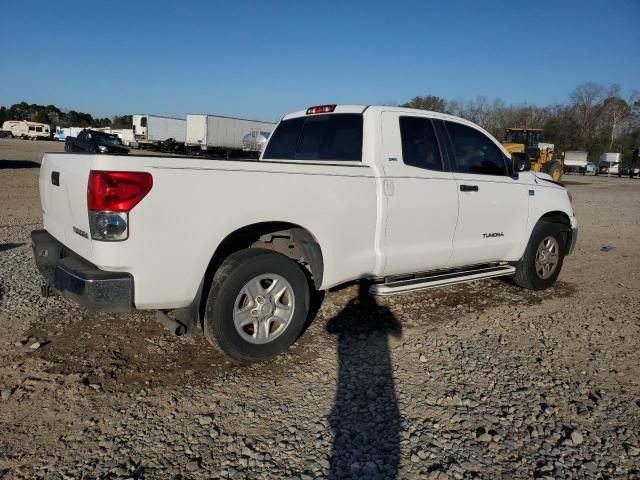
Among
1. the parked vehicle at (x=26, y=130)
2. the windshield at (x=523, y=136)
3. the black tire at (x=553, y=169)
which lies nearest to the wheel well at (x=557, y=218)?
the black tire at (x=553, y=169)

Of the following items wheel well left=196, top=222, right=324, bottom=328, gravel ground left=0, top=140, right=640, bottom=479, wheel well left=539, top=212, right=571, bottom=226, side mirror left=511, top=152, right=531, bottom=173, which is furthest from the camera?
wheel well left=539, top=212, right=571, bottom=226

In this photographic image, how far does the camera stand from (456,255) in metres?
5.02

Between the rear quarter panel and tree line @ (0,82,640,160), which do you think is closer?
the rear quarter panel

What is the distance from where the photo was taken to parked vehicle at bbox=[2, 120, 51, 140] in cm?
7294

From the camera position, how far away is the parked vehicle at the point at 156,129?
47906 millimetres

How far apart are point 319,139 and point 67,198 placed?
2.50 m

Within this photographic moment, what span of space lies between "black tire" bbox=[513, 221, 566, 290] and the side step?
31 cm

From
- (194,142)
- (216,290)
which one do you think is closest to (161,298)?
(216,290)

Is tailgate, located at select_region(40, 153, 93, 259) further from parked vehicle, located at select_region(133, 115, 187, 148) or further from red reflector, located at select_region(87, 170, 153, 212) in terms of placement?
parked vehicle, located at select_region(133, 115, 187, 148)

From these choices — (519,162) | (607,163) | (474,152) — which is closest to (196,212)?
(474,152)

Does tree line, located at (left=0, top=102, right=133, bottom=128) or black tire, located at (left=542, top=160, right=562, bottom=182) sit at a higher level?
tree line, located at (left=0, top=102, right=133, bottom=128)

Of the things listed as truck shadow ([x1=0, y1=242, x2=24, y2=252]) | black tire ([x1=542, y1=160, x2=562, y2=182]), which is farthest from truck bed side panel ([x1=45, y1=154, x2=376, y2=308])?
black tire ([x1=542, y1=160, x2=562, y2=182])

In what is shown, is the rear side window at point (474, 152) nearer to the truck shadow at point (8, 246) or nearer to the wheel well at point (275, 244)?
the wheel well at point (275, 244)

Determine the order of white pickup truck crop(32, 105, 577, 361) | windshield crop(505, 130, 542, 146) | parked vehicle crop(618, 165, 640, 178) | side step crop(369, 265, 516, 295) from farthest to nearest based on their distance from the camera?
parked vehicle crop(618, 165, 640, 178)
windshield crop(505, 130, 542, 146)
side step crop(369, 265, 516, 295)
white pickup truck crop(32, 105, 577, 361)
